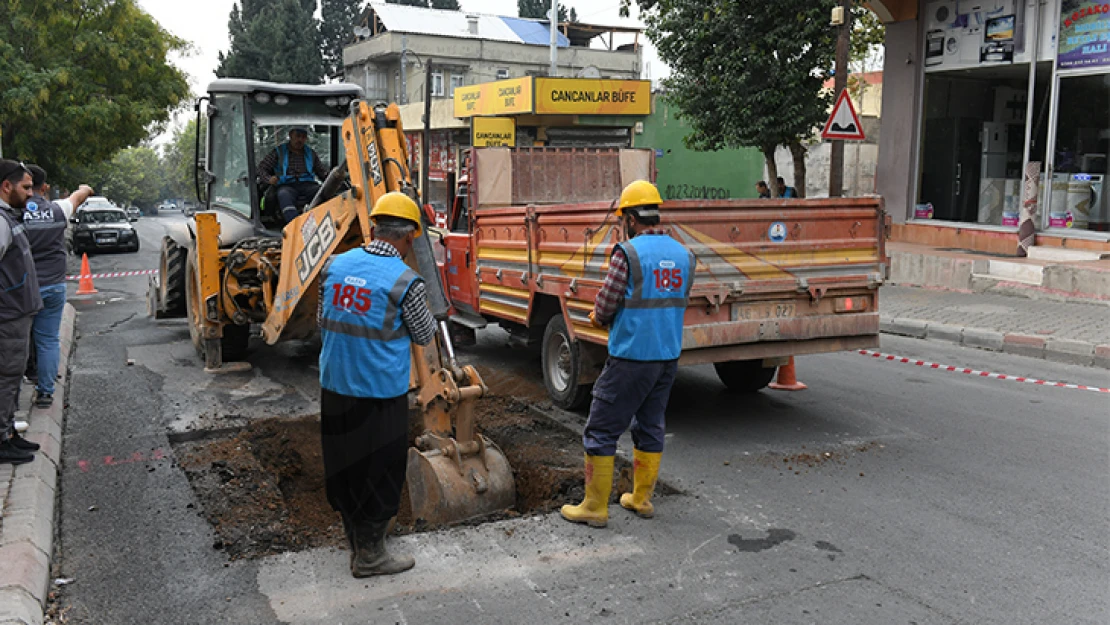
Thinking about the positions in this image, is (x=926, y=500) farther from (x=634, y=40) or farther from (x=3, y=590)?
(x=634, y=40)

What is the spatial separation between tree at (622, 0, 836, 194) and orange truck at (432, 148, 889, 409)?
30.9 feet

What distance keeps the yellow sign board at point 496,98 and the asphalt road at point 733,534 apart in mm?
22166

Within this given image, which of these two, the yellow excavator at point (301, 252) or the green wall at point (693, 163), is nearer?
the yellow excavator at point (301, 252)

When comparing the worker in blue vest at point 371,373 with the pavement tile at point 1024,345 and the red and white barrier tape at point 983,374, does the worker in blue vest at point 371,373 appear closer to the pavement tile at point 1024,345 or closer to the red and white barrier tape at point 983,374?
the red and white barrier tape at point 983,374

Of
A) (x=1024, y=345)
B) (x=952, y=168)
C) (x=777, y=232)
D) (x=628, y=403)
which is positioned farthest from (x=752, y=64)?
(x=628, y=403)

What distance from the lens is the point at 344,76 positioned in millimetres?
54719

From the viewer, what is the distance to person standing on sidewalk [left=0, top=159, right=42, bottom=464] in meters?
5.68

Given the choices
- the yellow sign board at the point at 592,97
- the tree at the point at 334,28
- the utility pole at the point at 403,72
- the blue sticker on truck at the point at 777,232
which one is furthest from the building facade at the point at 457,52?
the blue sticker on truck at the point at 777,232

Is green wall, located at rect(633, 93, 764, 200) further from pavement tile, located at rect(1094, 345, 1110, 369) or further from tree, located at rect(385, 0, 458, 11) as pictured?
tree, located at rect(385, 0, 458, 11)

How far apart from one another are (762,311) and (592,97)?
2336 cm

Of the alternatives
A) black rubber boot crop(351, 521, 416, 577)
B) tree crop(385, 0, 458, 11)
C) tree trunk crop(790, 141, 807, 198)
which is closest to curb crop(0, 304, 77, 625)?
black rubber boot crop(351, 521, 416, 577)

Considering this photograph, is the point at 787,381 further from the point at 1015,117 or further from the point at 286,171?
the point at 1015,117

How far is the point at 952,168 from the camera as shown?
17.6 m

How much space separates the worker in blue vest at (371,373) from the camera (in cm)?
423
